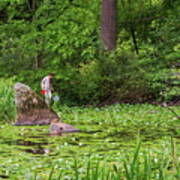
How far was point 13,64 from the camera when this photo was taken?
20047 mm

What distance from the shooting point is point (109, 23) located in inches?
777

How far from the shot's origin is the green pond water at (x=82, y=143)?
20.8 feet

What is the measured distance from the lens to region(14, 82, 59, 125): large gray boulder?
12.4m

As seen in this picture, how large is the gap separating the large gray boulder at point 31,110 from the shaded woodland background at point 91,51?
3.84m

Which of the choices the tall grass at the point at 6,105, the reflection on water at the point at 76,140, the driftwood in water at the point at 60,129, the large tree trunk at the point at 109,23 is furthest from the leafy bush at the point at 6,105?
the large tree trunk at the point at 109,23

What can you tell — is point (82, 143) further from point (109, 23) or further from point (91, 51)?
point (109, 23)

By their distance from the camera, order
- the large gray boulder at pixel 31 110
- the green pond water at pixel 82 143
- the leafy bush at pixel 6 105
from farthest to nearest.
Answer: the leafy bush at pixel 6 105 < the large gray boulder at pixel 31 110 < the green pond water at pixel 82 143

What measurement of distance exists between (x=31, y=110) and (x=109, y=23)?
A: 796 cm

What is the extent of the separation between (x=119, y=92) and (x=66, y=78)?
6.21ft

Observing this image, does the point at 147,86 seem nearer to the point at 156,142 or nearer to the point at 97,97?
the point at 97,97

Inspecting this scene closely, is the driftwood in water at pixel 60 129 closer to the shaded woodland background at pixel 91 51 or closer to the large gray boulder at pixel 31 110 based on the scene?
the large gray boulder at pixel 31 110

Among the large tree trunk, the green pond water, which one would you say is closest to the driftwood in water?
the green pond water

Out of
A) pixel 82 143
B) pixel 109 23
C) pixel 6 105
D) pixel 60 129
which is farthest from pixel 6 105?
pixel 109 23

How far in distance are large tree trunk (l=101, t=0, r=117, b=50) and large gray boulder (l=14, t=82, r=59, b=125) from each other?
24.1 ft
